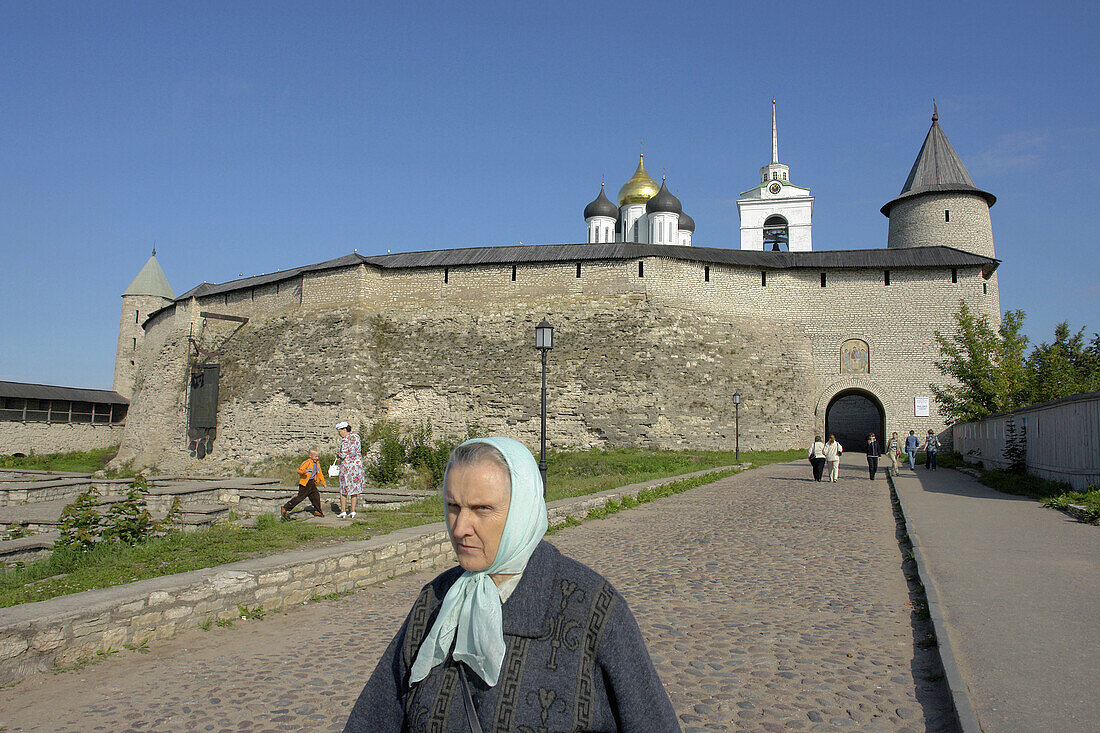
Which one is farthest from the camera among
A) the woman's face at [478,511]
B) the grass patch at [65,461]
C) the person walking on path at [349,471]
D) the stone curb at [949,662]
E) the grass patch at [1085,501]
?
the grass patch at [65,461]

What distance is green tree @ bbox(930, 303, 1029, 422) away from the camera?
2255 centimetres

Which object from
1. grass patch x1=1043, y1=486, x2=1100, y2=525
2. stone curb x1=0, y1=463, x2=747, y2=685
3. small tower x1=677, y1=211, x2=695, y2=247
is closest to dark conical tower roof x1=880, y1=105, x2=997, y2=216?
small tower x1=677, y1=211, x2=695, y2=247

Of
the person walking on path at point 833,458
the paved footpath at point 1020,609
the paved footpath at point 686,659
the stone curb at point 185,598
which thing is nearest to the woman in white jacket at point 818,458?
the person walking on path at point 833,458

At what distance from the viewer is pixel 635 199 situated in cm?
4603

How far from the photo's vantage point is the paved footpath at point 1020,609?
3.51 m

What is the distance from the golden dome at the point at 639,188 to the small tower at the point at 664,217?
5.35 metres

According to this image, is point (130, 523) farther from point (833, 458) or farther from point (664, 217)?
point (664, 217)

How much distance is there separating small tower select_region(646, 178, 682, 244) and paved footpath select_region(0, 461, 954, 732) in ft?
108

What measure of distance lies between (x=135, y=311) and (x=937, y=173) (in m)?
46.5

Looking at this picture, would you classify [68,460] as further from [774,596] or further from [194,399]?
[774,596]

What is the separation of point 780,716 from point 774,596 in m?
2.56

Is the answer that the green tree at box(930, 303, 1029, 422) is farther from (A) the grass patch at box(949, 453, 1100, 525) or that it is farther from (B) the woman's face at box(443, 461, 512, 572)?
(B) the woman's face at box(443, 461, 512, 572)

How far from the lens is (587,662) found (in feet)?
5.66

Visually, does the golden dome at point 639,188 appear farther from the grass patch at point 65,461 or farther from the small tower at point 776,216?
the grass patch at point 65,461
